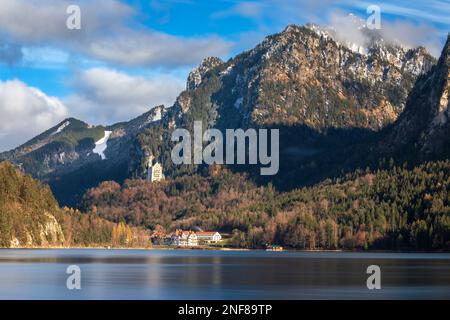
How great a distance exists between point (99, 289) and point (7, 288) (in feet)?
39.5

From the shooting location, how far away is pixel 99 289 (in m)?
120

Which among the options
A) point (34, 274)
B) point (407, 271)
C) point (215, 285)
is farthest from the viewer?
point (407, 271)

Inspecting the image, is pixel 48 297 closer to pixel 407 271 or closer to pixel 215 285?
pixel 215 285
